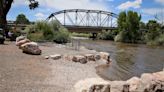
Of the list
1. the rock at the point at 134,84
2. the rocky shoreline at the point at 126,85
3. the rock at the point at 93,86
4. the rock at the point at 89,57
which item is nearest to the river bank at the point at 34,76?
the rock at the point at 93,86

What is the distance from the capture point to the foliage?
101688mm

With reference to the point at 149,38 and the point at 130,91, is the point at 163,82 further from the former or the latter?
the point at 149,38

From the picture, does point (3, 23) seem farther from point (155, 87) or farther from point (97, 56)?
point (155, 87)

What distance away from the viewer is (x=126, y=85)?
14844 millimetres

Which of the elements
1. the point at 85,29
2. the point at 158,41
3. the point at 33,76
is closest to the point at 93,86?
the point at 33,76

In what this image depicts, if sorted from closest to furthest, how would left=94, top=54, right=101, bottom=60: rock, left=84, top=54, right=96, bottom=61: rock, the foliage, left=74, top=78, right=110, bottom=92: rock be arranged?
1. left=74, top=78, right=110, bottom=92: rock
2. left=84, top=54, right=96, bottom=61: rock
3. left=94, top=54, right=101, bottom=60: rock
4. the foliage

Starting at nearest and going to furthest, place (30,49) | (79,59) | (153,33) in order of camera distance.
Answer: (30,49), (79,59), (153,33)

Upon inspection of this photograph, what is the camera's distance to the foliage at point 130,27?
102 meters

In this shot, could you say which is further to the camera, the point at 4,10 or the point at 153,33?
the point at 153,33

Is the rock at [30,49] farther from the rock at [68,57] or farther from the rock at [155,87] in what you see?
the rock at [155,87]

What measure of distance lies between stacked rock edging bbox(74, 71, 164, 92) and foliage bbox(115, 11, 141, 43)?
86.1m

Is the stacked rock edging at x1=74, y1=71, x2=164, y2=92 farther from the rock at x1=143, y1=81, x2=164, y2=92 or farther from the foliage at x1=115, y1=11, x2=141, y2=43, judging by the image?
the foliage at x1=115, y1=11, x2=141, y2=43

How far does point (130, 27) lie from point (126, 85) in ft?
291

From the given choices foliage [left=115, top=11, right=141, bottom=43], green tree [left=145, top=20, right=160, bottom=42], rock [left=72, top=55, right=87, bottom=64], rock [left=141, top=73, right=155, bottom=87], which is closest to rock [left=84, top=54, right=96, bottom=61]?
rock [left=72, top=55, right=87, bottom=64]
